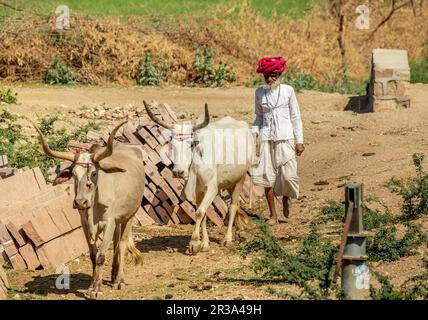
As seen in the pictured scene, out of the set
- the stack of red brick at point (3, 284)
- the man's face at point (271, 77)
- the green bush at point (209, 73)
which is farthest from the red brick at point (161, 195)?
the green bush at point (209, 73)

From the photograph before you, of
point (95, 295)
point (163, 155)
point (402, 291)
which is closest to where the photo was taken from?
point (402, 291)

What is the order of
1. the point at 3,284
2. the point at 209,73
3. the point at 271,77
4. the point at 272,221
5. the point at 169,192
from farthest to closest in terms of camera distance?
the point at 209,73
the point at 169,192
the point at 272,221
the point at 271,77
the point at 3,284

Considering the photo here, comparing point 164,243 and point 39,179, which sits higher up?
point 39,179

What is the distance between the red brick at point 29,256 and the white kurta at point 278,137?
2876 millimetres

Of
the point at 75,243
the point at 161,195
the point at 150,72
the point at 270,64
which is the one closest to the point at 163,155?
the point at 161,195

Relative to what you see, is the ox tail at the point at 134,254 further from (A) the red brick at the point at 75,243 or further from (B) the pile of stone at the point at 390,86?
(B) the pile of stone at the point at 390,86

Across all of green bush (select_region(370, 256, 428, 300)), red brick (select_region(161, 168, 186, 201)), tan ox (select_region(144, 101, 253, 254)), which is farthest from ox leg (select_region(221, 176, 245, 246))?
green bush (select_region(370, 256, 428, 300))

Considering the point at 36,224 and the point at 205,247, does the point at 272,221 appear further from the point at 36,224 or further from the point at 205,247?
the point at 36,224

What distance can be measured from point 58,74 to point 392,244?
517 inches

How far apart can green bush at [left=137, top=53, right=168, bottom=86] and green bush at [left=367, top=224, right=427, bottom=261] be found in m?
12.7

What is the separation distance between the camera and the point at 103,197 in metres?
9.91

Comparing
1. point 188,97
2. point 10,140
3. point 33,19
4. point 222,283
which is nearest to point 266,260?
point 222,283

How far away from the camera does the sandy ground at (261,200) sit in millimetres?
9977

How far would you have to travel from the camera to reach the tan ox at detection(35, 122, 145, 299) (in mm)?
9680
